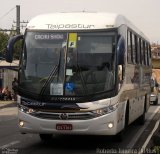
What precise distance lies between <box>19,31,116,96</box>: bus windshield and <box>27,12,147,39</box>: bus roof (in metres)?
0.18

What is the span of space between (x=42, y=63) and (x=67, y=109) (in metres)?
1.29

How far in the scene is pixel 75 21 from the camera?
12.8 metres

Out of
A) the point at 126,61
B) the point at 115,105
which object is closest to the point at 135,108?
the point at 126,61

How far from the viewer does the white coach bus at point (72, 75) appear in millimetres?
11992

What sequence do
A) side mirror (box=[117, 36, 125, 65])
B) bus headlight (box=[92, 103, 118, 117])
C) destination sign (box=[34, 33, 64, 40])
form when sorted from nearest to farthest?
bus headlight (box=[92, 103, 118, 117]) → side mirror (box=[117, 36, 125, 65]) → destination sign (box=[34, 33, 64, 40])

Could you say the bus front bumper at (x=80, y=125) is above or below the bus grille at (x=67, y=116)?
below

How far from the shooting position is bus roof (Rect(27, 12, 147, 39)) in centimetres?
1264

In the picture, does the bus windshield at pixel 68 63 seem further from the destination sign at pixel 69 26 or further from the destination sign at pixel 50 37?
the destination sign at pixel 69 26

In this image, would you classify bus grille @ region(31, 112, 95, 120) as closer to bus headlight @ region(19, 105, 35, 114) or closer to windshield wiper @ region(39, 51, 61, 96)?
bus headlight @ region(19, 105, 35, 114)

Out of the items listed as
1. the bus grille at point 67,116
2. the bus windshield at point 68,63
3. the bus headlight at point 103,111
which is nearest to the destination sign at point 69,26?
the bus windshield at point 68,63

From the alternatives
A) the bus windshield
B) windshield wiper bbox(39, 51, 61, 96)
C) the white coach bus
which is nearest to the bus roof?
the white coach bus

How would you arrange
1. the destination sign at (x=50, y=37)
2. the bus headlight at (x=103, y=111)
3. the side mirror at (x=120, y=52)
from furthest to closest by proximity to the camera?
the destination sign at (x=50, y=37)
the side mirror at (x=120, y=52)
the bus headlight at (x=103, y=111)

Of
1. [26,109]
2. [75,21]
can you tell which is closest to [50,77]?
[26,109]

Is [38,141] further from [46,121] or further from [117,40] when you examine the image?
[117,40]
